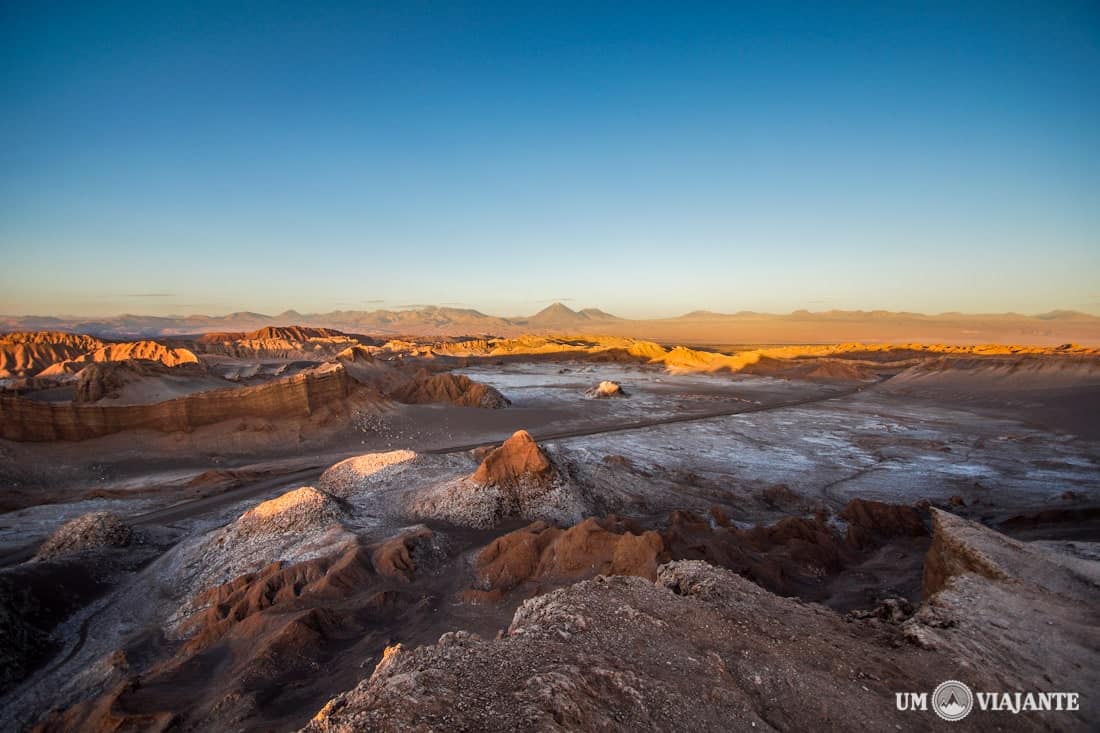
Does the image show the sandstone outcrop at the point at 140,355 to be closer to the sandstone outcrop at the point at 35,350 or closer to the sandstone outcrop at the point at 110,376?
the sandstone outcrop at the point at 35,350

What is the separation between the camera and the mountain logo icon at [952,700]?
3.45m

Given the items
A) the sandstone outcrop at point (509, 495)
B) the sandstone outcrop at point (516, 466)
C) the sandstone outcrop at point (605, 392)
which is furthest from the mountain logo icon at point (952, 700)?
the sandstone outcrop at point (605, 392)

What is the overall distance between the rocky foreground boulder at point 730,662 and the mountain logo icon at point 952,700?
7 cm

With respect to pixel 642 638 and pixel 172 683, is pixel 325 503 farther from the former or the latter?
pixel 642 638

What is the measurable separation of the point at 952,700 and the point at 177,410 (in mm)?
24048

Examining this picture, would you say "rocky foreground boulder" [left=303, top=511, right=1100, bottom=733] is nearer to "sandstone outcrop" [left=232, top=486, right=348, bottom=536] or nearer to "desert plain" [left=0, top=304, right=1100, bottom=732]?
"desert plain" [left=0, top=304, right=1100, bottom=732]

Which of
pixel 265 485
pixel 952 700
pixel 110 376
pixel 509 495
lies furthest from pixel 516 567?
pixel 110 376

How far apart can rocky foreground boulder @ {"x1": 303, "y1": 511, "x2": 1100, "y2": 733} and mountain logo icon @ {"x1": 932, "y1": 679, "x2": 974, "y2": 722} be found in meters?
0.07

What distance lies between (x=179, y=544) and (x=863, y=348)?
82374 mm

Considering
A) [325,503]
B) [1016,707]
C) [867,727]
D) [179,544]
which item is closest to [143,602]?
[179,544]

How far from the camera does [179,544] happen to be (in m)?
10.5

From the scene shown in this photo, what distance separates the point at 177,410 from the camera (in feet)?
66.4

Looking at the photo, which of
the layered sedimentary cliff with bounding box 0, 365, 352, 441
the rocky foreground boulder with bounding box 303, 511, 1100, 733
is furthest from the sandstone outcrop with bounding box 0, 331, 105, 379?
the rocky foreground boulder with bounding box 303, 511, 1100, 733

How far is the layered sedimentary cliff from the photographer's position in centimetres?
1780
